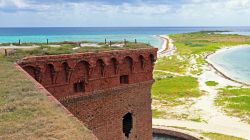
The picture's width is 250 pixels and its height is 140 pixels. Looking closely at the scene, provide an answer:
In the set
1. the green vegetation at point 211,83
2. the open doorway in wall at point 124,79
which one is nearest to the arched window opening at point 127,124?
the open doorway in wall at point 124,79

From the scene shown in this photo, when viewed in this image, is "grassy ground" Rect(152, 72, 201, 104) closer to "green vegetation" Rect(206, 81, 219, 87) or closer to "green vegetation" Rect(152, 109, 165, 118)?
"green vegetation" Rect(206, 81, 219, 87)

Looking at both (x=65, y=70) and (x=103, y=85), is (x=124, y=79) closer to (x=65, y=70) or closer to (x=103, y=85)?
(x=103, y=85)

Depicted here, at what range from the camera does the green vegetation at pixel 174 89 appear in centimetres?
4961

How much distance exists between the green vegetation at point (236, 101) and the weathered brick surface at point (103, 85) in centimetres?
1772

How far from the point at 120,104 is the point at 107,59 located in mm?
2498

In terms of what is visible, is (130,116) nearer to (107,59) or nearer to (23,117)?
(107,59)

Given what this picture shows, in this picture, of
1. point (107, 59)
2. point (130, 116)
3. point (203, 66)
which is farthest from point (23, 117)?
point (203, 66)

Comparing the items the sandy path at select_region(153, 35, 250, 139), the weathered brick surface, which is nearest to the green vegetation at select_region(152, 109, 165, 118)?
the sandy path at select_region(153, 35, 250, 139)

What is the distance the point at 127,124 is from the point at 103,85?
289 centimetres

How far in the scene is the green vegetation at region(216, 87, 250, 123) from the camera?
131ft

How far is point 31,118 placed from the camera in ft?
26.8

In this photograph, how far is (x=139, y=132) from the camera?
21938mm

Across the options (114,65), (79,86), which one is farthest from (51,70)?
(114,65)

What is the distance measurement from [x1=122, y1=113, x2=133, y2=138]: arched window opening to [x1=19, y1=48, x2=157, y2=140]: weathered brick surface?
211 millimetres
